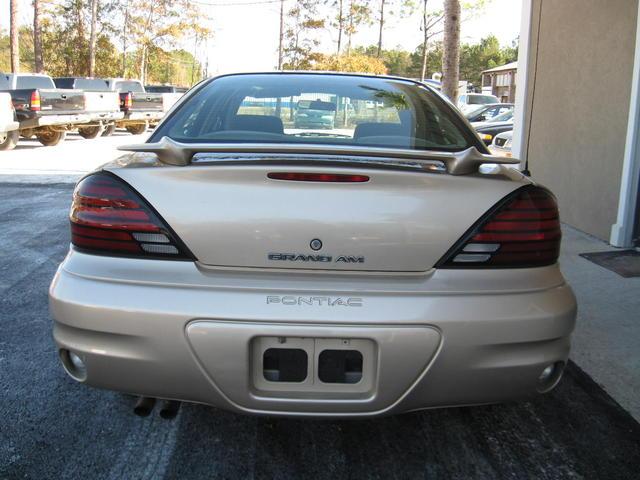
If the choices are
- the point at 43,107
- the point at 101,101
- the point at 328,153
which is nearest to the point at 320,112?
the point at 328,153

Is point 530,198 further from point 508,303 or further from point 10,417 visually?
point 10,417

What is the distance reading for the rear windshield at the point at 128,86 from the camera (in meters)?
22.7

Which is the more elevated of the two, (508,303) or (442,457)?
(508,303)

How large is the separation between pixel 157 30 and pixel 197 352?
133 ft

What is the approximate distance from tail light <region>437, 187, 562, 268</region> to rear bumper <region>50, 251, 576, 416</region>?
0.20 ft

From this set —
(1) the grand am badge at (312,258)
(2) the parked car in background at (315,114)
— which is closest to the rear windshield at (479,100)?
(2) the parked car in background at (315,114)

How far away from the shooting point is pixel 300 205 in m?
2.08

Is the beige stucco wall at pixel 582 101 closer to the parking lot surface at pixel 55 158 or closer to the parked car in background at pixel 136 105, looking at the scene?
the parking lot surface at pixel 55 158

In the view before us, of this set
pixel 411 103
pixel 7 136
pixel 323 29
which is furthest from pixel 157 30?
pixel 411 103

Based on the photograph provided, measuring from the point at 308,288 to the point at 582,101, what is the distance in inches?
226

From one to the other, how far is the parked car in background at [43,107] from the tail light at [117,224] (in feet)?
45.0

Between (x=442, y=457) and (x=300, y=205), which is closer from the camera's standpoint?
(x=300, y=205)

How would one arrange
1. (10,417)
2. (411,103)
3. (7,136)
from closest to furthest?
(10,417) → (411,103) → (7,136)

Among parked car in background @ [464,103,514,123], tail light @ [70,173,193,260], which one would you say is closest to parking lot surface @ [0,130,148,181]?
tail light @ [70,173,193,260]
